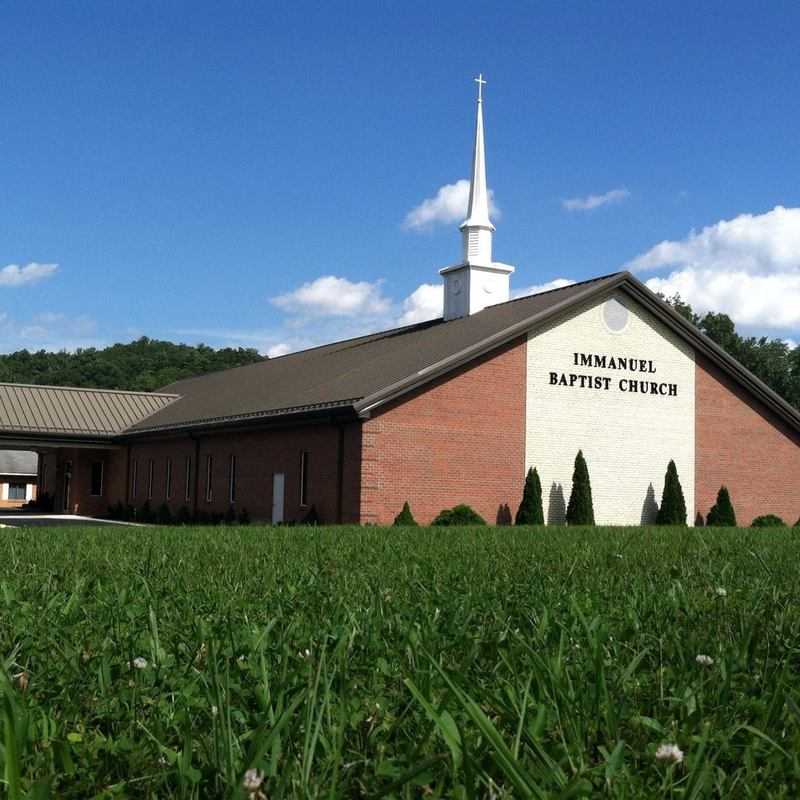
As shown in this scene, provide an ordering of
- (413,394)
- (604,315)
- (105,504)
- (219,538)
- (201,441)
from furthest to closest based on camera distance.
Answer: (105,504) < (201,441) < (604,315) < (413,394) < (219,538)

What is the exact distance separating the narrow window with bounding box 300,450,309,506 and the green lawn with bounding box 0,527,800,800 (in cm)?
2287

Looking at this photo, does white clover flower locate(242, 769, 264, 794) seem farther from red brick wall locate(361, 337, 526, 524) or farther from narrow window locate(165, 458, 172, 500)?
narrow window locate(165, 458, 172, 500)

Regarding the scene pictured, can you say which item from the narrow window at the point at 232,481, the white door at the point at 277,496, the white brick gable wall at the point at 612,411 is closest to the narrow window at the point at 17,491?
the narrow window at the point at 232,481

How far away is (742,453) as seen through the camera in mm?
33750

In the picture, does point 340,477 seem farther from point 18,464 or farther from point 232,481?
point 18,464

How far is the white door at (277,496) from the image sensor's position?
Result: 30.8m

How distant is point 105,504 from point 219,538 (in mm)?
34827

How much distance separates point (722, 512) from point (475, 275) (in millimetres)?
11137

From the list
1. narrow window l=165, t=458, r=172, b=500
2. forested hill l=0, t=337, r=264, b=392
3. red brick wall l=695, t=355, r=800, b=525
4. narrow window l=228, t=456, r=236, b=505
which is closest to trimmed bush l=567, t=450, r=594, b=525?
red brick wall l=695, t=355, r=800, b=525

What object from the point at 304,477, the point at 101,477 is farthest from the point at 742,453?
the point at 101,477

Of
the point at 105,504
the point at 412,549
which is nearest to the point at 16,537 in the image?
the point at 412,549

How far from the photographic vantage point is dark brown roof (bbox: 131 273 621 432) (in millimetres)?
28656

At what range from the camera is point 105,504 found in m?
45.4

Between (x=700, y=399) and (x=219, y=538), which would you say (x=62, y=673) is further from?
(x=700, y=399)
